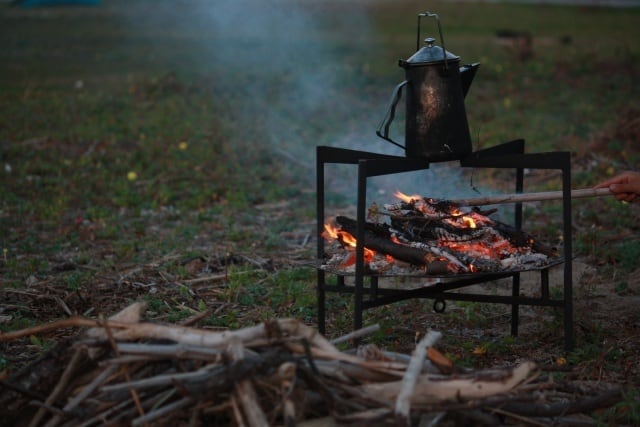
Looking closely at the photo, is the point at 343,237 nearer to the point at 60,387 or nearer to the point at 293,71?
the point at 60,387

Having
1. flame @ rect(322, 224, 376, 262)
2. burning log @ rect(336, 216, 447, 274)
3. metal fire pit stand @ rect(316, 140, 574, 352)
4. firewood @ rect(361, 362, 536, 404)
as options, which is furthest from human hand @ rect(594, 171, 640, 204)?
firewood @ rect(361, 362, 536, 404)

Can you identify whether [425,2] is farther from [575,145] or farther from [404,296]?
[404,296]

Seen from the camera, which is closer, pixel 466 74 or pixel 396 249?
pixel 396 249

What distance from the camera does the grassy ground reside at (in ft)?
19.0

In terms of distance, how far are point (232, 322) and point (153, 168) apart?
5.41 meters

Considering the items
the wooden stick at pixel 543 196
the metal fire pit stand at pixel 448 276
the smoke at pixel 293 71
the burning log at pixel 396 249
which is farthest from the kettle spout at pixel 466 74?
the smoke at pixel 293 71

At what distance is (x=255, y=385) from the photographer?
3.38 m

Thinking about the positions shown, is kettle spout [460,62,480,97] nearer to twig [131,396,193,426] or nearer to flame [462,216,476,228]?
flame [462,216,476,228]

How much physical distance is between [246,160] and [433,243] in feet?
21.7

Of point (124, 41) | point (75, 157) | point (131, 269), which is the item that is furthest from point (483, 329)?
point (124, 41)

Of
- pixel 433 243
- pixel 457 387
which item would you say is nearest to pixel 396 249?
pixel 433 243

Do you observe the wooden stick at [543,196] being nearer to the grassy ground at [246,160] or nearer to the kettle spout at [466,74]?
the kettle spout at [466,74]

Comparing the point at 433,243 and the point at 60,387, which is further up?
the point at 433,243

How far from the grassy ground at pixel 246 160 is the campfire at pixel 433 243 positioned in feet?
1.72
